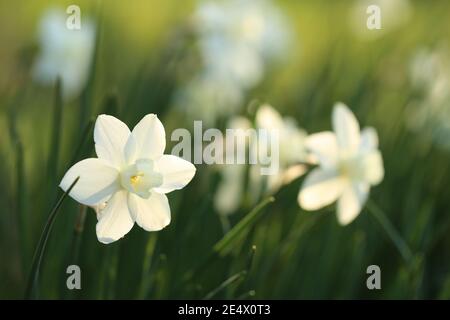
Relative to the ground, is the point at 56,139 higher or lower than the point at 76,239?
higher

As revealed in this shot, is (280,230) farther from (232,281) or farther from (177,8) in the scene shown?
(177,8)

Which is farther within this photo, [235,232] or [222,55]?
[222,55]

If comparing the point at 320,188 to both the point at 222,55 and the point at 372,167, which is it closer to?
the point at 372,167

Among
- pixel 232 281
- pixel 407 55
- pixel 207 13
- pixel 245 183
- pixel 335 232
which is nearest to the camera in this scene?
pixel 232 281

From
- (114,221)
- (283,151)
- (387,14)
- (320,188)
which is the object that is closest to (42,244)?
(114,221)

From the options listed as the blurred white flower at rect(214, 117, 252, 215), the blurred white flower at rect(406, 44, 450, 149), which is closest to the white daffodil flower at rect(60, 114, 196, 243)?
the blurred white flower at rect(214, 117, 252, 215)
